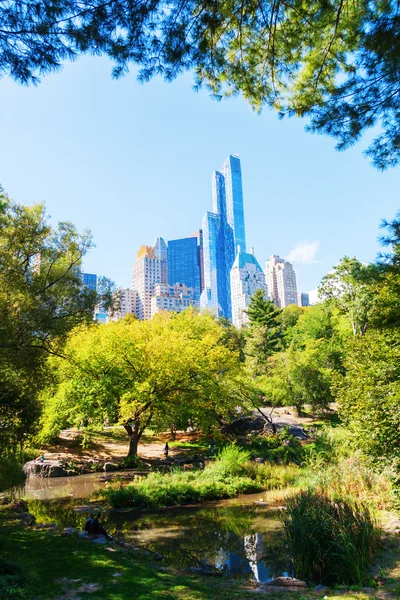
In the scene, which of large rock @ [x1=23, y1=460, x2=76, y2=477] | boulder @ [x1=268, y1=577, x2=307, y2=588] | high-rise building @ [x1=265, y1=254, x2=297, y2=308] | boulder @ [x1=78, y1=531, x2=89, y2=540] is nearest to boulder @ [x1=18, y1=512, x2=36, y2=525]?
boulder @ [x1=78, y1=531, x2=89, y2=540]

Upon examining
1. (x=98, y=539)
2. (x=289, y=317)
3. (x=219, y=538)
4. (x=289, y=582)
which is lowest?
(x=219, y=538)

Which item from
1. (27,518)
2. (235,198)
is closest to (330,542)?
(27,518)

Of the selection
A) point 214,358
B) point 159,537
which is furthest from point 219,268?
point 159,537

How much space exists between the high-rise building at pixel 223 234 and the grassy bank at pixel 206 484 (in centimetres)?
15339

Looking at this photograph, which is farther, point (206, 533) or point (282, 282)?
point (282, 282)

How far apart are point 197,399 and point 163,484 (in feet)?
20.7

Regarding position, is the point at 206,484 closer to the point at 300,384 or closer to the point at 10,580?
the point at 10,580

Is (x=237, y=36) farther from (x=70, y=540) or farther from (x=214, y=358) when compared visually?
(x=214, y=358)

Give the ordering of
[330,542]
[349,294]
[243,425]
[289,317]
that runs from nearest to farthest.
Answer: [330,542], [243,425], [349,294], [289,317]

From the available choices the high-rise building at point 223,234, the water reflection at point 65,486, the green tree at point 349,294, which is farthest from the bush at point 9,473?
the high-rise building at point 223,234

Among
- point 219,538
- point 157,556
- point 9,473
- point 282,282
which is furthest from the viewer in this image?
point 282,282

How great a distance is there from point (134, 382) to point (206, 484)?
20.2 ft

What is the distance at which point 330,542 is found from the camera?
6566 mm

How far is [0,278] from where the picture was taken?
379 inches
